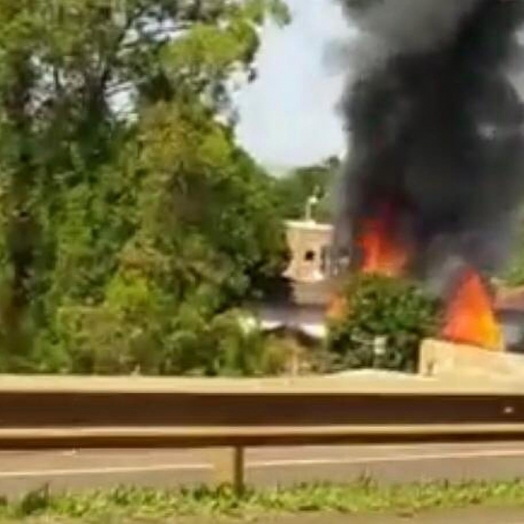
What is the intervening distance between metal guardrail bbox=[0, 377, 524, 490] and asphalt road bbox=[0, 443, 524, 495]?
1655 millimetres

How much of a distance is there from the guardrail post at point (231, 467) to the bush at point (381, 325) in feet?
98.4

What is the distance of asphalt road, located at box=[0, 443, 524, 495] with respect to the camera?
1147 cm

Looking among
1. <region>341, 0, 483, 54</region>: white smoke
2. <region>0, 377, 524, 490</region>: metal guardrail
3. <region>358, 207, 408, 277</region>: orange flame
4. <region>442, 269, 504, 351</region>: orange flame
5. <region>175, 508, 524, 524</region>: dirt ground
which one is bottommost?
<region>175, 508, 524, 524</region>: dirt ground

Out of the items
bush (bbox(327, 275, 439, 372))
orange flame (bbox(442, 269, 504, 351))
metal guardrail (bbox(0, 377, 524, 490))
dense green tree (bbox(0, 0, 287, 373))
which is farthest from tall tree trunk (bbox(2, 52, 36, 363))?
metal guardrail (bbox(0, 377, 524, 490))

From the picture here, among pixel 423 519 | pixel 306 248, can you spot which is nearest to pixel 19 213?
pixel 423 519

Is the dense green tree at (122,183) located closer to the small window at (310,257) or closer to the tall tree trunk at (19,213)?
the tall tree trunk at (19,213)

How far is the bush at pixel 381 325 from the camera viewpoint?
39.8 metres

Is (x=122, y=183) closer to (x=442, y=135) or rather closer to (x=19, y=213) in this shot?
(x=19, y=213)

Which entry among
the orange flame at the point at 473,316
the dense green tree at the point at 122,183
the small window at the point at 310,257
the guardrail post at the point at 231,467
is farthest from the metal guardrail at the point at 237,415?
the small window at the point at 310,257

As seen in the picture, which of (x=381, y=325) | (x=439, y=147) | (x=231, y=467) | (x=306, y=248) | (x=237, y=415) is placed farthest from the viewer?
(x=306, y=248)

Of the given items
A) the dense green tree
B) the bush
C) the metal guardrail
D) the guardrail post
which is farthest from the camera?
the bush

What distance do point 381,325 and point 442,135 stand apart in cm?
996

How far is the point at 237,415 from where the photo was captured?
8609 millimetres

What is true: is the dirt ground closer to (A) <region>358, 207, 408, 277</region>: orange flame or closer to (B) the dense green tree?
(B) the dense green tree
